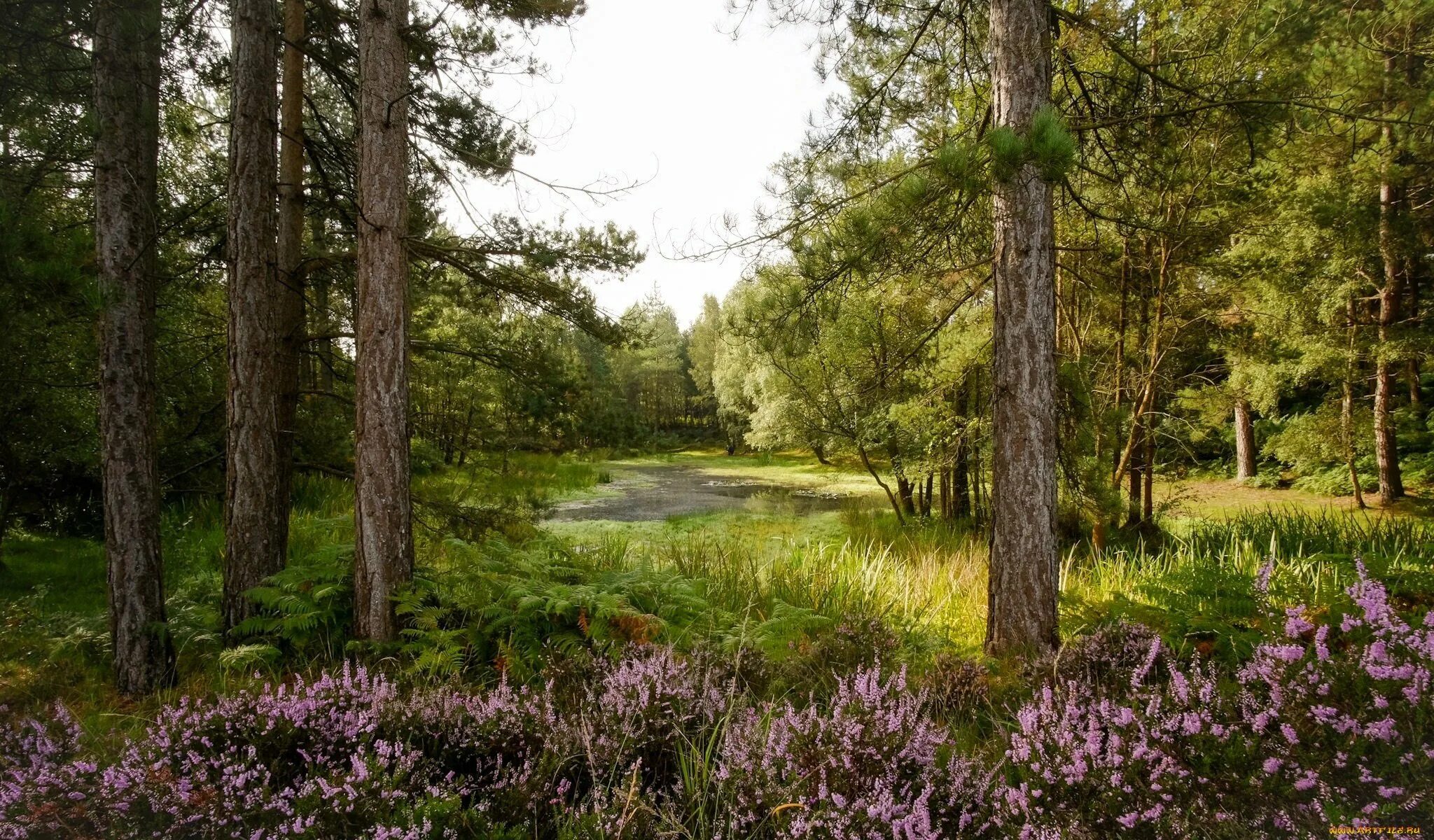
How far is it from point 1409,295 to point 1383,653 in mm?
14892

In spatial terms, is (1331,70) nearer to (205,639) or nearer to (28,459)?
(205,639)

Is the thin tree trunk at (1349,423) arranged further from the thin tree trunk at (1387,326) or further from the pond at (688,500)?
the pond at (688,500)

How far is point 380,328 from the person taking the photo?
11.5 feet

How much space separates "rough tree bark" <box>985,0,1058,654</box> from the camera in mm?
3285

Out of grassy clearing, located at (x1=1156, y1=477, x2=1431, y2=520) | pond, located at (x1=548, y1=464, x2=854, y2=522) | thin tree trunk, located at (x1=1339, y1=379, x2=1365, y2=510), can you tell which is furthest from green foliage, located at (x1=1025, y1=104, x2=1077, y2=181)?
thin tree trunk, located at (x1=1339, y1=379, x2=1365, y2=510)

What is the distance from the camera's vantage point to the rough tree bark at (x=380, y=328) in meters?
3.50

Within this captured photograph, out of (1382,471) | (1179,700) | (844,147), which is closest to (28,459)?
(844,147)

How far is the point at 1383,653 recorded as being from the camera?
173cm

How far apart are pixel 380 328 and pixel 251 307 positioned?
3.55 ft

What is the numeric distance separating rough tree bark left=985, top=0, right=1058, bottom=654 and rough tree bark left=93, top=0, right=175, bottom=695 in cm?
487

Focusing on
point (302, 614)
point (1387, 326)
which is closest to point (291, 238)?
point (302, 614)

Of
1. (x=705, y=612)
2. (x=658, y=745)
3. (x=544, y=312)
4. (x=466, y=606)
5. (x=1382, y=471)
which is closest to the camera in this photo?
(x=658, y=745)

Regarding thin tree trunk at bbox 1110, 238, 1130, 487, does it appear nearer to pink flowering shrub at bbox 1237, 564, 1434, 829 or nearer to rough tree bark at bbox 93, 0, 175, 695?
pink flowering shrub at bbox 1237, 564, 1434, 829

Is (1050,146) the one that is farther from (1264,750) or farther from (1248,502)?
(1248,502)
